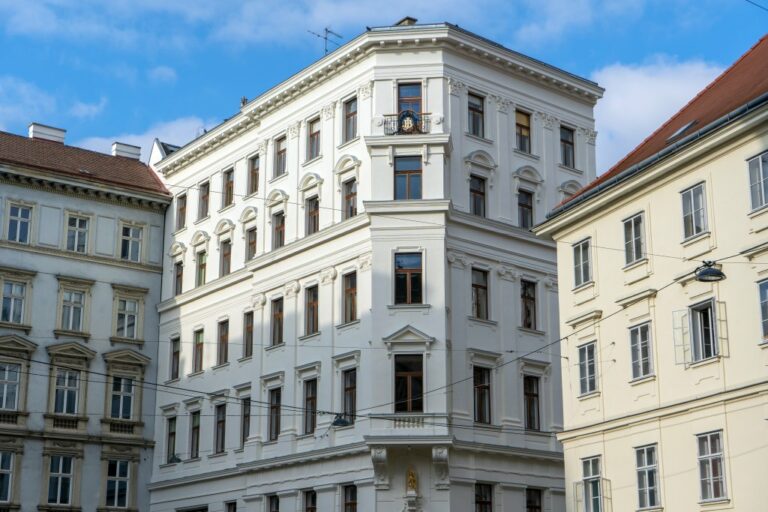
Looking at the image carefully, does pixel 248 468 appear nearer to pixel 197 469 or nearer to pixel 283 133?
pixel 197 469

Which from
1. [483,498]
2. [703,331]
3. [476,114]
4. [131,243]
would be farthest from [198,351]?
[703,331]

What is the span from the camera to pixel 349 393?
1758 inches

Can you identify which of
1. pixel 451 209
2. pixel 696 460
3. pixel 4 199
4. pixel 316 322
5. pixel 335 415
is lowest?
pixel 696 460

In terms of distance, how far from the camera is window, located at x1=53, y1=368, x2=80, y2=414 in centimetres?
5312

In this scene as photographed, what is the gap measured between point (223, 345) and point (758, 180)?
94.2 feet

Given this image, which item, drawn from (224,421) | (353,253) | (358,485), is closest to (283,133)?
(353,253)

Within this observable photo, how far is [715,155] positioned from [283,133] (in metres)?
23.6

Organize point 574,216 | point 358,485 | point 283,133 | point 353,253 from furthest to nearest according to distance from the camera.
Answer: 1. point 283,133
2. point 353,253
3. point 358,485
4. point 574,216

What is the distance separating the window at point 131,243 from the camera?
56781mm

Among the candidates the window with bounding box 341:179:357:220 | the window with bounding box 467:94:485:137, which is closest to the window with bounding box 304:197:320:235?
the window with bounding box 341:179:357:220

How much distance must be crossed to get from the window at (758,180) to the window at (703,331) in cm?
287

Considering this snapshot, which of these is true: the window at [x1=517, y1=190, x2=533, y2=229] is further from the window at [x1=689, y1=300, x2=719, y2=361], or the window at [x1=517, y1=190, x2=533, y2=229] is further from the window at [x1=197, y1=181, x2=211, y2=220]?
the window at [x1=689, y1=300, x2=719, y2=361]

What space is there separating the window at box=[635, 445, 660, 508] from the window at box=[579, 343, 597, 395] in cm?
295

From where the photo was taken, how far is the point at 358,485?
140ft
